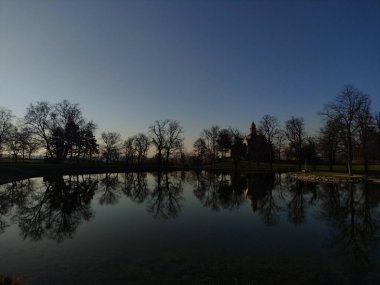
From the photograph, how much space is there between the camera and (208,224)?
56.2 feet

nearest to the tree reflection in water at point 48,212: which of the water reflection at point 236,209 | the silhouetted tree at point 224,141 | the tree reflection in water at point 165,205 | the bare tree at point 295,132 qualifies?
the water reflection at point 236,209

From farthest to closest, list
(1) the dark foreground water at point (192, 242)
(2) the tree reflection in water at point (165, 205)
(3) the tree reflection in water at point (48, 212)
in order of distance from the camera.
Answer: (2) the tree reflection in water at point (165, 205) < (3) the tree reflection in water at point (48, 212) < (1) the dark foreground water at point (192, 242)

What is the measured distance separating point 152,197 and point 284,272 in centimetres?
1954

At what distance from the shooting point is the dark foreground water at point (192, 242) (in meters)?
9.58

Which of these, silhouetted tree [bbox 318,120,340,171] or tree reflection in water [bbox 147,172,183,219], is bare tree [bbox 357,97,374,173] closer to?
silhouetted tree [bbox 318,120,340,171]

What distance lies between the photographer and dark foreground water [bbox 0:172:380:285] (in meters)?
9.58

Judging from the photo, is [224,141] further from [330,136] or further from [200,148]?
[330,136]

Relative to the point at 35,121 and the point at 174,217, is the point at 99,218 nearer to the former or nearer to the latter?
the point at 174,217

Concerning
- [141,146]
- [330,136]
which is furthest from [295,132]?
[141,146]

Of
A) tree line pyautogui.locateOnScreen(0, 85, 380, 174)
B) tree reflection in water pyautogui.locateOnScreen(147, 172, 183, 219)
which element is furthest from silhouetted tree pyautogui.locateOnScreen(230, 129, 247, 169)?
tree reflection in water pyautogui.locateOnScreen(147, 172, 183, 219)

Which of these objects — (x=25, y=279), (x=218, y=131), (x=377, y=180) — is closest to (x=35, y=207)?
(x=25, y=279)

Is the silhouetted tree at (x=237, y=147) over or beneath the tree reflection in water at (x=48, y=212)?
over

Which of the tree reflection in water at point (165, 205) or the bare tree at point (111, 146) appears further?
the bare tree at point (111, 146)

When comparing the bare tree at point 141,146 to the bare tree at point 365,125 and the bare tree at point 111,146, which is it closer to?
the bare tree at point 111,146
